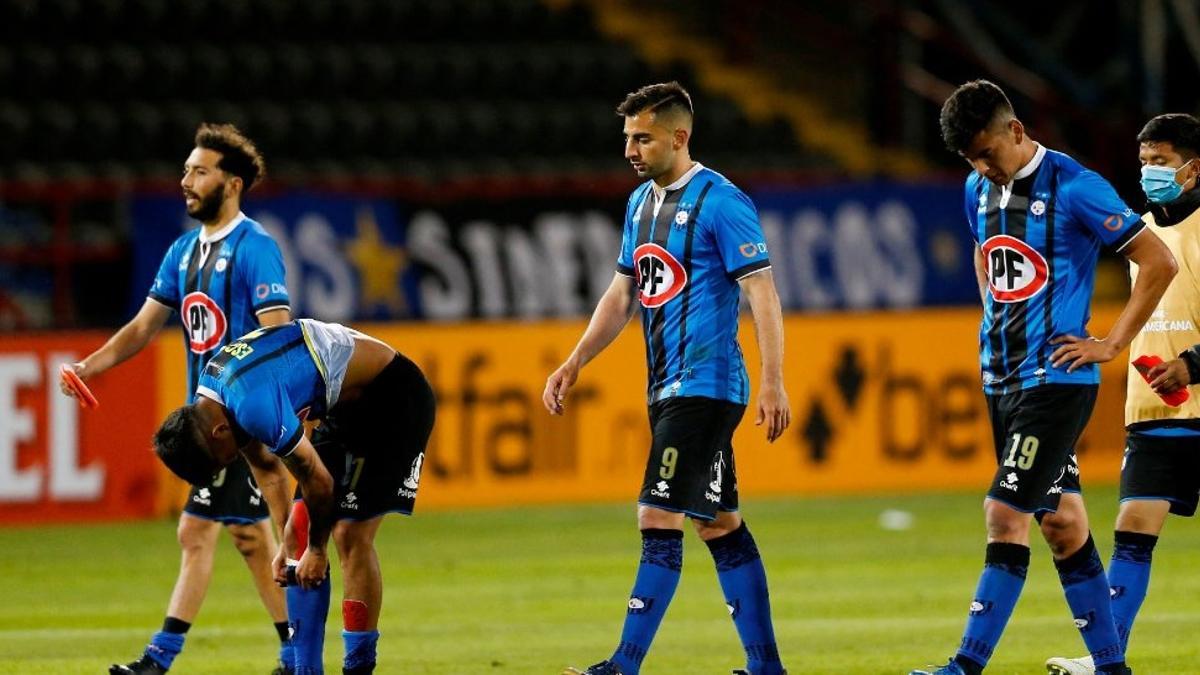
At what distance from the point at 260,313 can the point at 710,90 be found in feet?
50.5

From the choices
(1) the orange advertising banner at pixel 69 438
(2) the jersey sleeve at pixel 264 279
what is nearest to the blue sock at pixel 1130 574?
(2) the jersey sleeve at pixel 264 279

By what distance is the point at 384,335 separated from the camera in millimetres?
17281

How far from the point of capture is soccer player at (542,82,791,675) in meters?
7.70

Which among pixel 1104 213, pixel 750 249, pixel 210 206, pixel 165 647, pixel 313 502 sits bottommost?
pixel 165 647

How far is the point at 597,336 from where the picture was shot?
8.27m

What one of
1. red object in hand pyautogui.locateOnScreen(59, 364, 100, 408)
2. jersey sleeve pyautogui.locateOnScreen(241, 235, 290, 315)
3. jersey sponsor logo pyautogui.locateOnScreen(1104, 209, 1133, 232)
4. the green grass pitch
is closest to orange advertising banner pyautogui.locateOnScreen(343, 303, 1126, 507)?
the green grass pitch

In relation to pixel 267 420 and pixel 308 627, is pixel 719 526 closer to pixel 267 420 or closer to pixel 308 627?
pixel 308 627

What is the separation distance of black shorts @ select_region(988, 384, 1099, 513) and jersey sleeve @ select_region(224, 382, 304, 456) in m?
2.48

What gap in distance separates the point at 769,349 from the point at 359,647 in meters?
1.85

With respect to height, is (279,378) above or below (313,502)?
above

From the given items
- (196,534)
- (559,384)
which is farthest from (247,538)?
(559,384)

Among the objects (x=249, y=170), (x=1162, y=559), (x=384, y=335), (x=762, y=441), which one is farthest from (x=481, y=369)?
(x=249, y=170)

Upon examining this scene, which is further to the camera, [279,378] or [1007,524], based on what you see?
[1007,524]

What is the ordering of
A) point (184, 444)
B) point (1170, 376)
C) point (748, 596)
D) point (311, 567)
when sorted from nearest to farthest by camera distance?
point (184, 444)
point (311, 567)
point (1170, 376)
point (748, 596)
